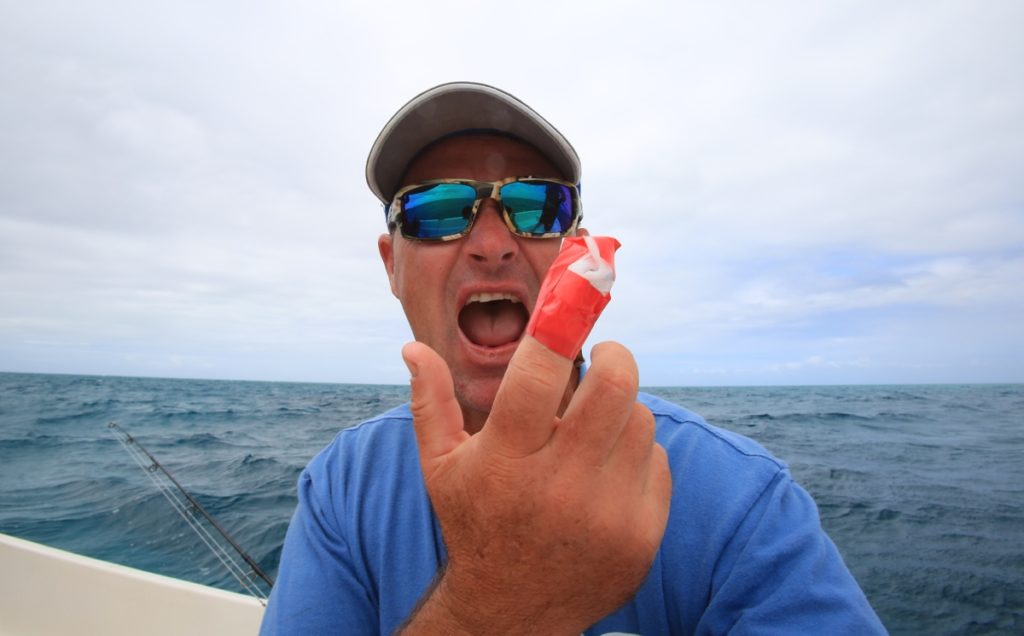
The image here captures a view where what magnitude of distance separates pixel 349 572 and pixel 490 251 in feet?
3.51

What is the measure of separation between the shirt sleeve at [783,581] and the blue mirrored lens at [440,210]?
4.02 ft

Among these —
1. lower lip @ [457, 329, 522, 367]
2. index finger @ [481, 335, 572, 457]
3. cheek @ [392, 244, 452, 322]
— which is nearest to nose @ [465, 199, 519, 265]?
cheek @ [392, 244, 452, 322]

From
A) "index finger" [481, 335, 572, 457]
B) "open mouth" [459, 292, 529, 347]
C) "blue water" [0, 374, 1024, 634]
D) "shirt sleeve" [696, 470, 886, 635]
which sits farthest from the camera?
"blue water" [0, 374, 1024, 634]

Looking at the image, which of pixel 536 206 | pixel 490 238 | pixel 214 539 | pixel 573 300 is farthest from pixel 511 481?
pixel 214 539

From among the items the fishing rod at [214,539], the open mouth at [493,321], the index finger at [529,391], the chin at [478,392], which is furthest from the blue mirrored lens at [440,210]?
the fishing rod at [214,539]

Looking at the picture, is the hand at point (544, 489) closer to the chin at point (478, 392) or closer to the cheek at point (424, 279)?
the chin at point (478, 392)

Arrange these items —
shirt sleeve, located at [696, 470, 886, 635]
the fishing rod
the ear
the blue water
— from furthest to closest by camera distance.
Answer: the blue water
the fishing rod
the ear
shirt sleeve, located at [696, 470, 886, 635]

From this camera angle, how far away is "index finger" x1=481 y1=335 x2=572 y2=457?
2.51ft

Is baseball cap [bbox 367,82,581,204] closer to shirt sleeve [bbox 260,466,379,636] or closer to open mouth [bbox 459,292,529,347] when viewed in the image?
open mouth [bbox 459,292,529,347]

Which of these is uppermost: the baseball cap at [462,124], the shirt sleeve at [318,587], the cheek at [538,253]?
the baseball cap at [462,124]

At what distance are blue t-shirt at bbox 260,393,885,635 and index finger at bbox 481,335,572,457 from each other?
768 millimetres

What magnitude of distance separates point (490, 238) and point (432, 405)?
2.91 ft

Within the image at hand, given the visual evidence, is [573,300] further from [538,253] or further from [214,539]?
[214,539]

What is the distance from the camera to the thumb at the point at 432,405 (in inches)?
33.9
